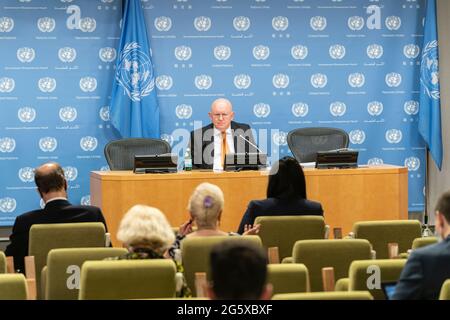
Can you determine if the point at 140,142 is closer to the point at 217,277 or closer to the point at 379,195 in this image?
the point at 379,195

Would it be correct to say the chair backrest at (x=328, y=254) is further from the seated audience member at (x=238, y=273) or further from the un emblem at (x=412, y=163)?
the un emblem at (x=412, y=163)

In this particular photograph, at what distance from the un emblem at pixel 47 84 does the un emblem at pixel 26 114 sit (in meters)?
0.28

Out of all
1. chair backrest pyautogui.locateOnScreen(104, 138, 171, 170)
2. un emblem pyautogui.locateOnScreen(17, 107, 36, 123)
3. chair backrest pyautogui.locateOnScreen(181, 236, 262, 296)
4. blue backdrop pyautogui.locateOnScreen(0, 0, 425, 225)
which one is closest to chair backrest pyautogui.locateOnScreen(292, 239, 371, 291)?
chair backrest pyautogui.locateOnScreen(181, 236, 262, 296)

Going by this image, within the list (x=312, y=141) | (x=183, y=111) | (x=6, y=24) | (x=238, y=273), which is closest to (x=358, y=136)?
(x=312, y=141)

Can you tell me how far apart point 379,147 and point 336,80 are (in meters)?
1.02

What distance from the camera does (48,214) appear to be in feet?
21.3

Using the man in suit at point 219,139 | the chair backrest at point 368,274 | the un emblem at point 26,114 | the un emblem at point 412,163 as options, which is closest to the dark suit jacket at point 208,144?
the man in suit at point 219,139

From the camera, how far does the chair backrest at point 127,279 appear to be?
4.34 meters

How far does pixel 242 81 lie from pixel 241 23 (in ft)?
2.36

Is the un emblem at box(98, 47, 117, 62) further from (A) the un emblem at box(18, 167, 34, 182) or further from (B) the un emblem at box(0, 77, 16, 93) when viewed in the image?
(A) the un emblem at box(18, 167, 34, 182)

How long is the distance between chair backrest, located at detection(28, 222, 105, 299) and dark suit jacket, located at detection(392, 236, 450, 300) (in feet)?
7.81

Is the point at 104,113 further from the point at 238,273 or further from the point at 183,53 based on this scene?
the point at 238,273

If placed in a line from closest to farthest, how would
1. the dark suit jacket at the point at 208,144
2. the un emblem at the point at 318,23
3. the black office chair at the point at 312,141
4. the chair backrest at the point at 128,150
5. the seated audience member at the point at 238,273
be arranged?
1. the seated audience member at the point at 238,273
2. the dark suit jacket at the point at 208,144
3. the chair backrest at the point at 128,150
4. the black office chair at the point at 312,141
5. the un emblem at the point at 318,23
